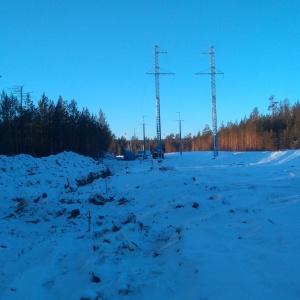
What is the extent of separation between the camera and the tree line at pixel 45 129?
122ft

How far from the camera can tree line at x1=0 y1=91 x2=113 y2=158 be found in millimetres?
37281

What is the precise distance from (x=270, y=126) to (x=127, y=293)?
274 feet

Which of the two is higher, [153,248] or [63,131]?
[63,131]

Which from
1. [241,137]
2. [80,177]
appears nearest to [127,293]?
[80,177]

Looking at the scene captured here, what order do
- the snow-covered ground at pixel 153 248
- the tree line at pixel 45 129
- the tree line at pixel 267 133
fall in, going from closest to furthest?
1. the snow-covered ground at pixel 153 248
2. the tree line at pixel 45 129
3. the tree line at pixel 267 133

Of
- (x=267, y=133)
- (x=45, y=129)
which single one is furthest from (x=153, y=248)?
(x=267, y=133)

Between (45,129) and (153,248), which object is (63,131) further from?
(153,248)

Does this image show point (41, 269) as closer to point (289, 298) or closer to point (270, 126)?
point (289, 298)

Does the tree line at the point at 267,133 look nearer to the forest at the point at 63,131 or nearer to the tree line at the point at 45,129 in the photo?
the forest at the point at 63,131

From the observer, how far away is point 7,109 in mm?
37219

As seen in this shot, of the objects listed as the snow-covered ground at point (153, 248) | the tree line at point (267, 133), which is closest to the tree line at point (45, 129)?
the snow-covered ground at point (153, 248)

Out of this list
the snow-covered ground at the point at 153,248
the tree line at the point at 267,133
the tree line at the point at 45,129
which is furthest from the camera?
the tree line at the point at 267,133

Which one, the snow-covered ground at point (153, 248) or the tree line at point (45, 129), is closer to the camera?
the snow-covered ground at point (153, 248)

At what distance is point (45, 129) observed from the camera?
44.7 meters
